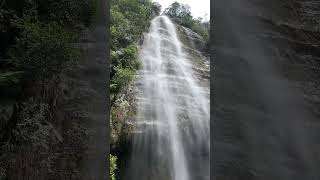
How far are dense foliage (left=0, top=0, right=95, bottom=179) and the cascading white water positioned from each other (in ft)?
23.6

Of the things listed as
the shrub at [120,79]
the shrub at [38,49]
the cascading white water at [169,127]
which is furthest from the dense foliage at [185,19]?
the shrub at [38,49]

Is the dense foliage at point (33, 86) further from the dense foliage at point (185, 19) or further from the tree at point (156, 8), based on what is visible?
the tree at point (156, 8)

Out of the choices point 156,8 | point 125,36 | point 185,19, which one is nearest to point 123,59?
point 125,36

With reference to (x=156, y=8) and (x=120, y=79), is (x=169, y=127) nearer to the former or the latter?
(x=120, y=79)

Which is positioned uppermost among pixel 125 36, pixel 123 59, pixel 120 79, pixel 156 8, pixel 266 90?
pixel 156 8

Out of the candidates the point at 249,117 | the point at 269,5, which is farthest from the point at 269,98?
the point at 269,5

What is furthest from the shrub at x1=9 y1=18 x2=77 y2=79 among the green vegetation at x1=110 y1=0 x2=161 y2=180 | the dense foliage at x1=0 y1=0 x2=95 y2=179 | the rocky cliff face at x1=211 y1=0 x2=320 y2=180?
the green vegetation at x1=110 y1=0 x2=161 y2=180

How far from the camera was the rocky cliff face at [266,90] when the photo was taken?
5629mm

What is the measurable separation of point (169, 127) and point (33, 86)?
8644 millimetres

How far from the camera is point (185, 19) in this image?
72.8 feet

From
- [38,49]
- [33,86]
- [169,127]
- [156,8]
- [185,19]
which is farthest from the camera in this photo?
[156,8]

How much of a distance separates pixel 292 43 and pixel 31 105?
10.8 feet

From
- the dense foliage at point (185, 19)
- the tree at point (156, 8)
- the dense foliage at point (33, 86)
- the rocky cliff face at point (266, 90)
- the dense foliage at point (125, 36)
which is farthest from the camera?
the tree at point (156, 8)

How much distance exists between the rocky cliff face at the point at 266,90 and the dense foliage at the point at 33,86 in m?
2.05
